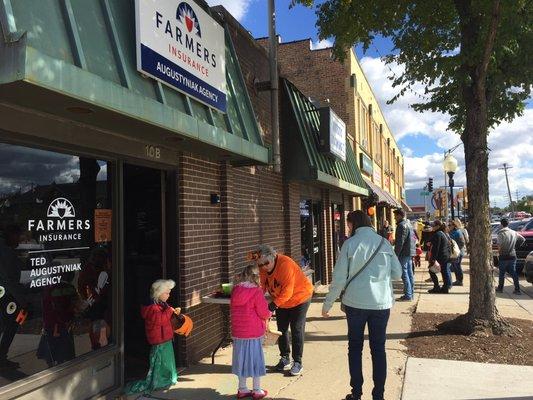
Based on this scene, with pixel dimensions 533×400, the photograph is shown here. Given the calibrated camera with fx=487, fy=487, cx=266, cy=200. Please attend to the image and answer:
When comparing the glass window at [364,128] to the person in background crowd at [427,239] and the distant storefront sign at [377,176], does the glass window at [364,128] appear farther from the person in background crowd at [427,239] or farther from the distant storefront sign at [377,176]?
the person in background crowd at [427,239]

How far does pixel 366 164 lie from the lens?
1959 centimetres

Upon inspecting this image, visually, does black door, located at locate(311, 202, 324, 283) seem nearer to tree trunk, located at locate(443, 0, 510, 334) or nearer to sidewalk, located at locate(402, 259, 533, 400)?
tree trunk, located at locate(443, 0, 510, 334)

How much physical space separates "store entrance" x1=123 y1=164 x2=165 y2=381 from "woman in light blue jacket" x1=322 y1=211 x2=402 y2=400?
2.48m

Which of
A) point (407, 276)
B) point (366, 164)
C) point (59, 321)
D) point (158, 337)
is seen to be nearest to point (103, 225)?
point (59, 321)

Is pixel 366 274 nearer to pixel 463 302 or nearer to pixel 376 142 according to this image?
pixel 463 302

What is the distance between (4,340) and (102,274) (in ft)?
4.07

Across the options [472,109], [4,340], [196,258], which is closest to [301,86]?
[472,109]

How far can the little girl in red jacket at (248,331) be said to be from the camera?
15.3 feet

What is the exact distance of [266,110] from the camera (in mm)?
8703

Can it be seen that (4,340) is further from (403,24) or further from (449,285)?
(449,285)

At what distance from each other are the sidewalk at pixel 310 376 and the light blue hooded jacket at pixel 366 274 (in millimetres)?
1102

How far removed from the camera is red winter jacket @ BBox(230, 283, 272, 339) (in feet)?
15.4

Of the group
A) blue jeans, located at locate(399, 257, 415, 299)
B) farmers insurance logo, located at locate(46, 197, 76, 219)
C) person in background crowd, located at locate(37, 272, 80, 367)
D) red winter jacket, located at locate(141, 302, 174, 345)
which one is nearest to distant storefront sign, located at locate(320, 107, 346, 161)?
blue jeans, located at locate(399, 257, 415, 299)

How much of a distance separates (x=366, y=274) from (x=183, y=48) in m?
2.95
